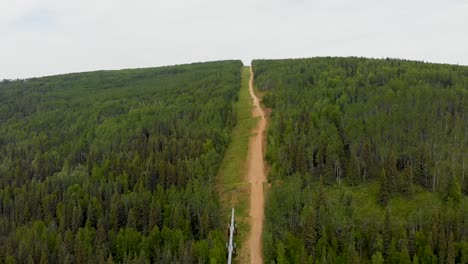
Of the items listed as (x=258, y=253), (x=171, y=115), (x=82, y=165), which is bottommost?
(x=258, y=253)

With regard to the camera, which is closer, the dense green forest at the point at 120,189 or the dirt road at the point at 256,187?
the dense green forest at the point at 120,189

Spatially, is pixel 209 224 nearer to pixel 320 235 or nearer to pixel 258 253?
pixel 258 253

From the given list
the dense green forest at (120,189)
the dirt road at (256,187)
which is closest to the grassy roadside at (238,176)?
the dirt road at (256,187)

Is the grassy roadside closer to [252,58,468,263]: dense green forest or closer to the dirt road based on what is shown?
the dirt road

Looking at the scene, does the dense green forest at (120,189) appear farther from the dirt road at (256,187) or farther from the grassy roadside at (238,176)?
the dirt road at (256,187)

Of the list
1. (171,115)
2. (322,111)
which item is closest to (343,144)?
(322,111)
